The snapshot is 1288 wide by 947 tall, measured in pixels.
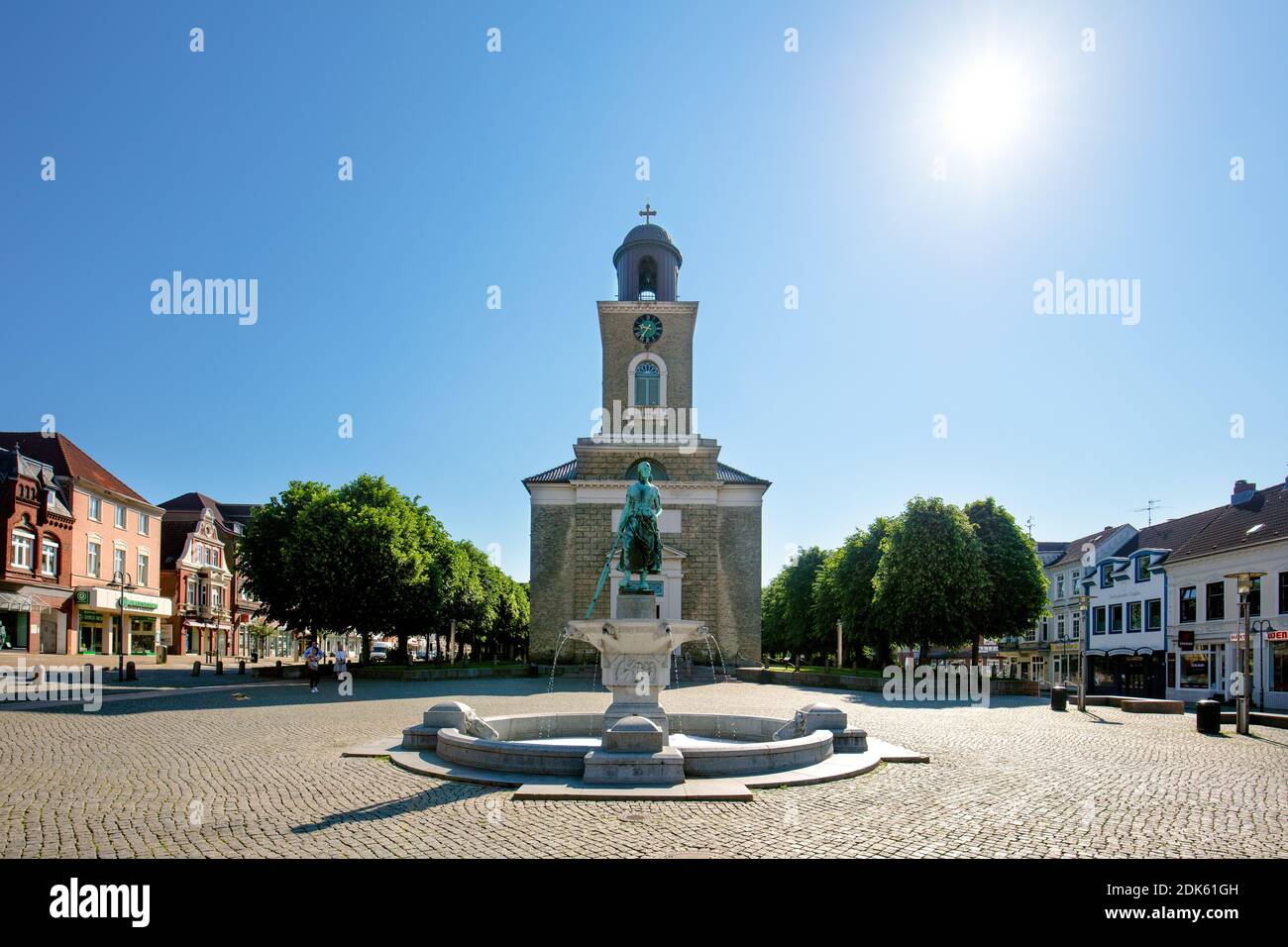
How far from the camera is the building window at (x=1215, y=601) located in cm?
3878

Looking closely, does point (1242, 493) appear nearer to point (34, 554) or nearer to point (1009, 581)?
point (1009, 581)

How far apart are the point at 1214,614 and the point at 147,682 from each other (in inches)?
1861

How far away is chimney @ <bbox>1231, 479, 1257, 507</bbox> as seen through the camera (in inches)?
1622

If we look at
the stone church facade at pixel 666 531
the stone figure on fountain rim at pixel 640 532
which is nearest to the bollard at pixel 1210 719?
the stone figure on fountain rim at pixel 640 532

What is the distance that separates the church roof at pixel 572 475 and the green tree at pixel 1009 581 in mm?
12090

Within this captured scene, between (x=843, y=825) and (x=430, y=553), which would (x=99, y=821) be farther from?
(x=430, y=553)

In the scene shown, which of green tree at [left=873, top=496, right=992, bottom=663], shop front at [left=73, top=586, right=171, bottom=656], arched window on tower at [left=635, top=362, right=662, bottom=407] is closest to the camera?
green tree at [left=873, top=496, right=992, bottom=663]

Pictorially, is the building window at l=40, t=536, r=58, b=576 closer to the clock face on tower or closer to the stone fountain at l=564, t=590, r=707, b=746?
the clock face on tower

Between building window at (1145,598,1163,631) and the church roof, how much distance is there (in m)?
21.8

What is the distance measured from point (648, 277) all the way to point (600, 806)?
43888 mm

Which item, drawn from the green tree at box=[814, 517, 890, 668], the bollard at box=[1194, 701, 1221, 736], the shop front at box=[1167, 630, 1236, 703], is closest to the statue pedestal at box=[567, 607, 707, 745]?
the bollard at box=[1194, 701, 1221, 736]

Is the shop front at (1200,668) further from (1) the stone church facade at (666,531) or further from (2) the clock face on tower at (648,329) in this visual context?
(2) the clock face on tower at (648,329)

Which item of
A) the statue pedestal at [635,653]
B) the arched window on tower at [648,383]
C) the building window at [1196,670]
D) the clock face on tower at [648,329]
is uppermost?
the clock face on tower at [648,329]

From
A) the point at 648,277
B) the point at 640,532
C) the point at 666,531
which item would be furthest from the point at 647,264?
the point at 640,532
